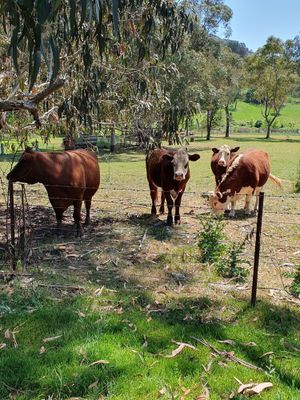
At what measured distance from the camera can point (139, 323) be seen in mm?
4480

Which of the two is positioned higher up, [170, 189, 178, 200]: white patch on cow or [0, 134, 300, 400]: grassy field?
[170, 189, 178, 200]: white patch on cow

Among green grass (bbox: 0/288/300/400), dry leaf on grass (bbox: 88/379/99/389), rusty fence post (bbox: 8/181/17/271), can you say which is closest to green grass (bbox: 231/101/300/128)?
rusty fence post (bbox: 8/181/17/271)

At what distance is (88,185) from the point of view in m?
8.41

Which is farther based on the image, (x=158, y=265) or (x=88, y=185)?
(x=88, y=185)

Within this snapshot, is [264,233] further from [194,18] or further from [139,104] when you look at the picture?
[194,18]

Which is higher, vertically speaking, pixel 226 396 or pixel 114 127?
pixel 114 127

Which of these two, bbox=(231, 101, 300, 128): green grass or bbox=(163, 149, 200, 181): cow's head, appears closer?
bbox=(163, 149, 200, 181): cow's head

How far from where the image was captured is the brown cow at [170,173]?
329 inches

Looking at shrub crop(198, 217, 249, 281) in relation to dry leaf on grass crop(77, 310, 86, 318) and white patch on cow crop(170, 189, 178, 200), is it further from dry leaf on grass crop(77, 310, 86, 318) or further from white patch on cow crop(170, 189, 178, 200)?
dry leaf on grass crop(77, 310, 86, 318)

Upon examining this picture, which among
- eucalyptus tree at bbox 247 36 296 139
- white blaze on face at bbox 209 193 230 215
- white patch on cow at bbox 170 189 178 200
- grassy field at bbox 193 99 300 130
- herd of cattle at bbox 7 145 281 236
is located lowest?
white blaze on face at bbox 209 193 230 215

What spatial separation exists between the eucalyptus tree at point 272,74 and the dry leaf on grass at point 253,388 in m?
45.0

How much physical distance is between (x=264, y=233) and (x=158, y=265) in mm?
2837

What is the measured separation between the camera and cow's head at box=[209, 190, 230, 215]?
8680 mm

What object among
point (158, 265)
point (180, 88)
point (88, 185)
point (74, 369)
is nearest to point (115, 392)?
point (74, 369)
